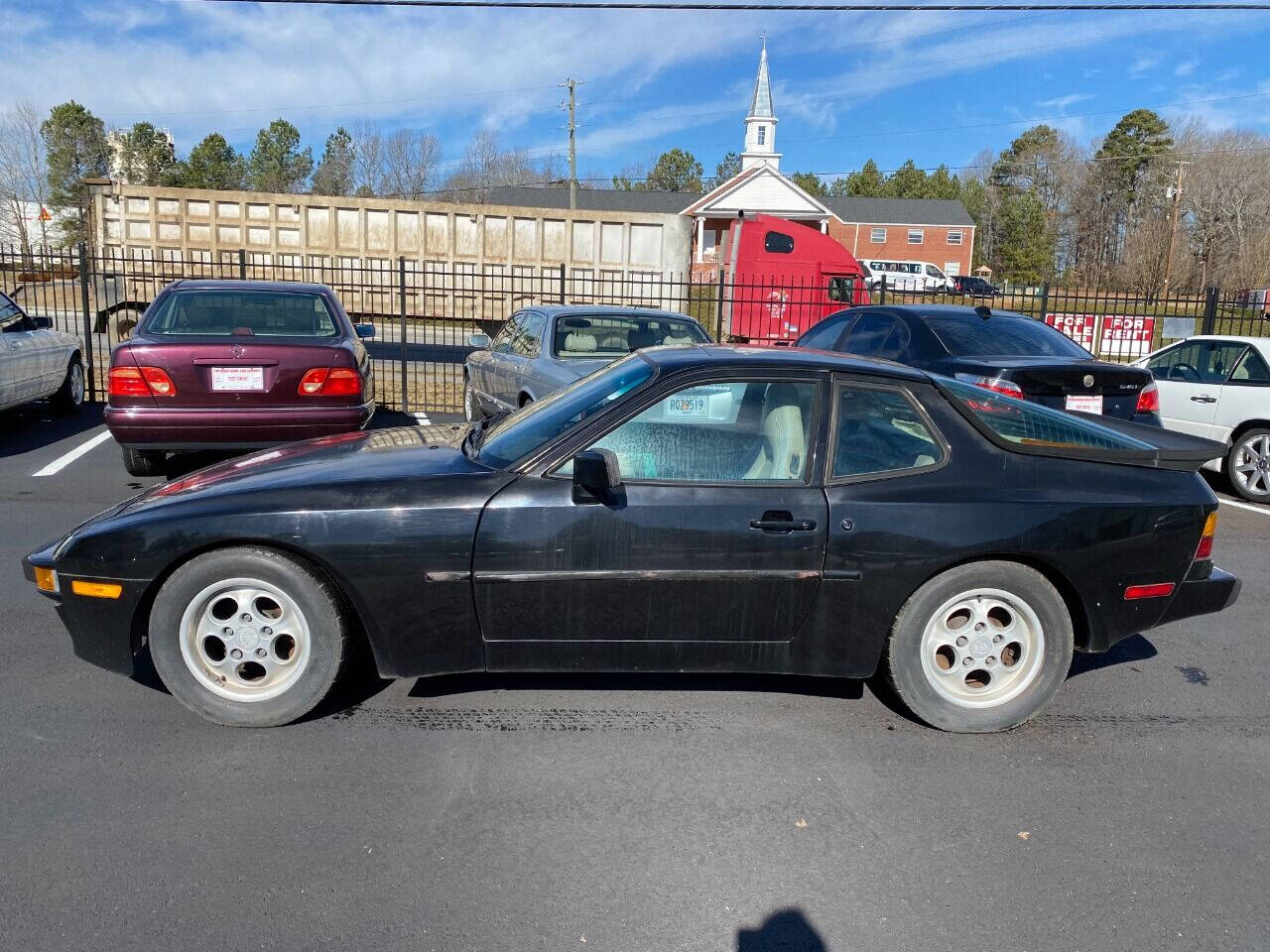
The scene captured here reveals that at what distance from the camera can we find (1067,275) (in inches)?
2544

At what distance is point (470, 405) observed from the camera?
11.0m

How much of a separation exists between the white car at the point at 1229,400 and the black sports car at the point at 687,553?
5692 millimetres

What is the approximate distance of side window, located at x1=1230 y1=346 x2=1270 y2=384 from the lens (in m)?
8.66

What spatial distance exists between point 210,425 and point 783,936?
5934 mm

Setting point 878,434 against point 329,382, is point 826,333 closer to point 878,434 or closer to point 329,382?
point 329,382

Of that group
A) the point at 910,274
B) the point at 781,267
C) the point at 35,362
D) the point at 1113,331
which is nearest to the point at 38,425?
the point at 35,362

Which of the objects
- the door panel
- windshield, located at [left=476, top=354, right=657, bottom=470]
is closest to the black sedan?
windshield, located at [left=476, top=354, right=657, bottom=470]

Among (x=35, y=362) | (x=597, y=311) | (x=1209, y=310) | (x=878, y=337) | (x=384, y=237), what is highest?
(x=384, y=237)

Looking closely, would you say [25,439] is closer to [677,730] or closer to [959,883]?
[677,730]

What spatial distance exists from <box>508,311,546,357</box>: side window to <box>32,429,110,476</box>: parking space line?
4.05 m

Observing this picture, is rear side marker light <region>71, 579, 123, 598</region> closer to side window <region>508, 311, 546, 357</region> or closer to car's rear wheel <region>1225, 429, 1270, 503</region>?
side window <region>508, 311, 546, 357</region>

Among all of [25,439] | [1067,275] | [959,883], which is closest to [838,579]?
[959,883]

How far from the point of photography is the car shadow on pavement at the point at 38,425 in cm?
937

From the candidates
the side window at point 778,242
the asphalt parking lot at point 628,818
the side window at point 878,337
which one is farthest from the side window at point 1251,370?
the side window at point 778,242
